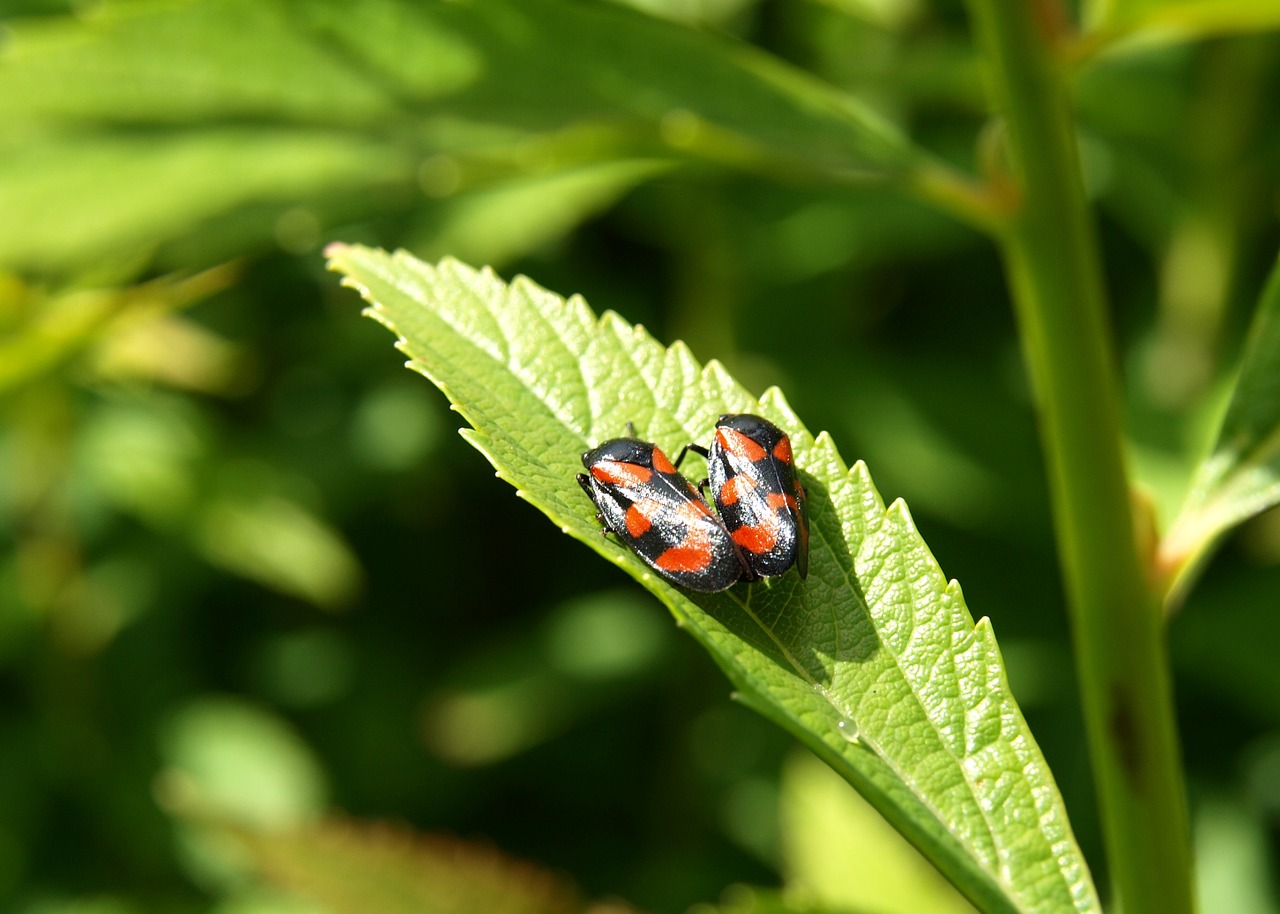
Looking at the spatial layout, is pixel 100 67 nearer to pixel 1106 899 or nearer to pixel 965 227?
pixel 965 227

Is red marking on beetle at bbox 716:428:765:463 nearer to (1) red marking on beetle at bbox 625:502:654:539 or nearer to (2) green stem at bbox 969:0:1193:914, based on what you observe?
(1) red marking on beetle at bbox 625:502:654:539

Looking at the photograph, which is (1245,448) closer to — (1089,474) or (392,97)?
(1089,474)

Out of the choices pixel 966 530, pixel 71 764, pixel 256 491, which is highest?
pixel 966 530

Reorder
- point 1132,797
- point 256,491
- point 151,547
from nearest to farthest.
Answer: point 1132,797, point 256,491, point 151,547

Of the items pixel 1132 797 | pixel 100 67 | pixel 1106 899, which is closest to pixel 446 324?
pixel 100 67

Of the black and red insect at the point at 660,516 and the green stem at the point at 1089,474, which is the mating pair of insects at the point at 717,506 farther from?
the green stem at the point at 1089,474

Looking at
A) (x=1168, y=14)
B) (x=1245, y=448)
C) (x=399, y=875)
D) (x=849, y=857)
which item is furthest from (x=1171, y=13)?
(x=849, y=857)
